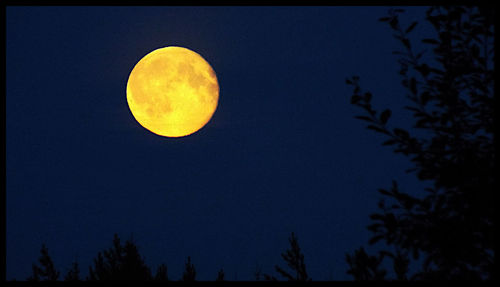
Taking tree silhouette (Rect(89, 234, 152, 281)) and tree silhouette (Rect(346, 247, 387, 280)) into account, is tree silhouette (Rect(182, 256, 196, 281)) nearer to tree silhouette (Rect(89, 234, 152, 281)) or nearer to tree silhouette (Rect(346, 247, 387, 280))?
tree silhouette (Rect(89, 234, 152, 281))

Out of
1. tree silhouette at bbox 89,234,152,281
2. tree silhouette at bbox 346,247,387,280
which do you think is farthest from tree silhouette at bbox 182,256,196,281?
tree silhouette at bbox 346,247,387,280

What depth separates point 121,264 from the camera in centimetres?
2562

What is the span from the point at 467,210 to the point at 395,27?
2.29m

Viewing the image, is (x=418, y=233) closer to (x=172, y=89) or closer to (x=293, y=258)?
(x=293, y=258)

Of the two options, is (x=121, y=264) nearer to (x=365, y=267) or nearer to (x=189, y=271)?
(x=189, y=271)

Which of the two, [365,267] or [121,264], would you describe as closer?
[365,267]

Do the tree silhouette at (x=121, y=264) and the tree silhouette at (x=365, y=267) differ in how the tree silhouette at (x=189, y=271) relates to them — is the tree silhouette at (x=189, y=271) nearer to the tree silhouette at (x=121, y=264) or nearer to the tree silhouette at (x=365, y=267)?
the tree silhouette at (x=121, y=264)

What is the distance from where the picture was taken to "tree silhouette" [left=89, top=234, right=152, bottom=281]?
965 inches

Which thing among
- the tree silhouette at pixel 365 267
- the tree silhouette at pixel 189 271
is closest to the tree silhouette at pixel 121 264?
the tree silhouette at pixel 189 271

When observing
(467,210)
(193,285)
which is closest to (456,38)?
(467,210)

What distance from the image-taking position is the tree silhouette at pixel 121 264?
24516 mm

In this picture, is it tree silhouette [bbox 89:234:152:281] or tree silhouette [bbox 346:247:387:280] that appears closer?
tree silhouette [bbox 346:247:387:280]

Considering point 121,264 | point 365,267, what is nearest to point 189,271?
point 121,264
